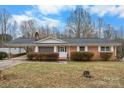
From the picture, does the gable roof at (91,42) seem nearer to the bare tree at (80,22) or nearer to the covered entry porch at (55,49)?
the covered entry porch at (55,49)

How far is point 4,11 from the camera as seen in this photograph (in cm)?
4609

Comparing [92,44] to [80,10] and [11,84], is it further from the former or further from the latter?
[11,84]

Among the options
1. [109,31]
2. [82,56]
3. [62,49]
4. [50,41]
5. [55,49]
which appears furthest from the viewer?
[109,31]

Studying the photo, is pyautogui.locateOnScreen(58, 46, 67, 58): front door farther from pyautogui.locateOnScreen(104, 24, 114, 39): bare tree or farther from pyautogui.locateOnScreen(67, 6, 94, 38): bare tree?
pyautogui.locateOnScreen(104, 24, 114, 39): bare tree

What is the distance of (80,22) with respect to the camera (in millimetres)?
44906

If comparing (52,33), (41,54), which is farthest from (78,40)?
(52,33)

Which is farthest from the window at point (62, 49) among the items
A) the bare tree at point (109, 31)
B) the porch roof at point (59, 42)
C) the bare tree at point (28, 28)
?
the bare tree at point (28, 28)

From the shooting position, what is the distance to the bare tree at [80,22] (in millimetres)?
44312

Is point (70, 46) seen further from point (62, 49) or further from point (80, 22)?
point (80, 22)

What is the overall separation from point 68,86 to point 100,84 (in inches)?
63.9

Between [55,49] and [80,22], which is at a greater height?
[80,22]

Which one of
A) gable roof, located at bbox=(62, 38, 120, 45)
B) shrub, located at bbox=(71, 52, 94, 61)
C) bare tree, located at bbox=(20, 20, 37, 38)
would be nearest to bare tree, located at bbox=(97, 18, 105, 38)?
bare tree, located at bbox=(20, 20, 37, 38)

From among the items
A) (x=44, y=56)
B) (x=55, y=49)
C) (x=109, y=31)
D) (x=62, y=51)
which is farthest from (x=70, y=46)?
(x=109, y=31)

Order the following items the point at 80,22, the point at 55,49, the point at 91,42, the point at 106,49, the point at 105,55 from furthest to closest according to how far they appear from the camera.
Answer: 1. the point at 80,22
2. the point at 91,42
3. the point at 55,49
4. the point at 106,49
5. the point at 105,55
